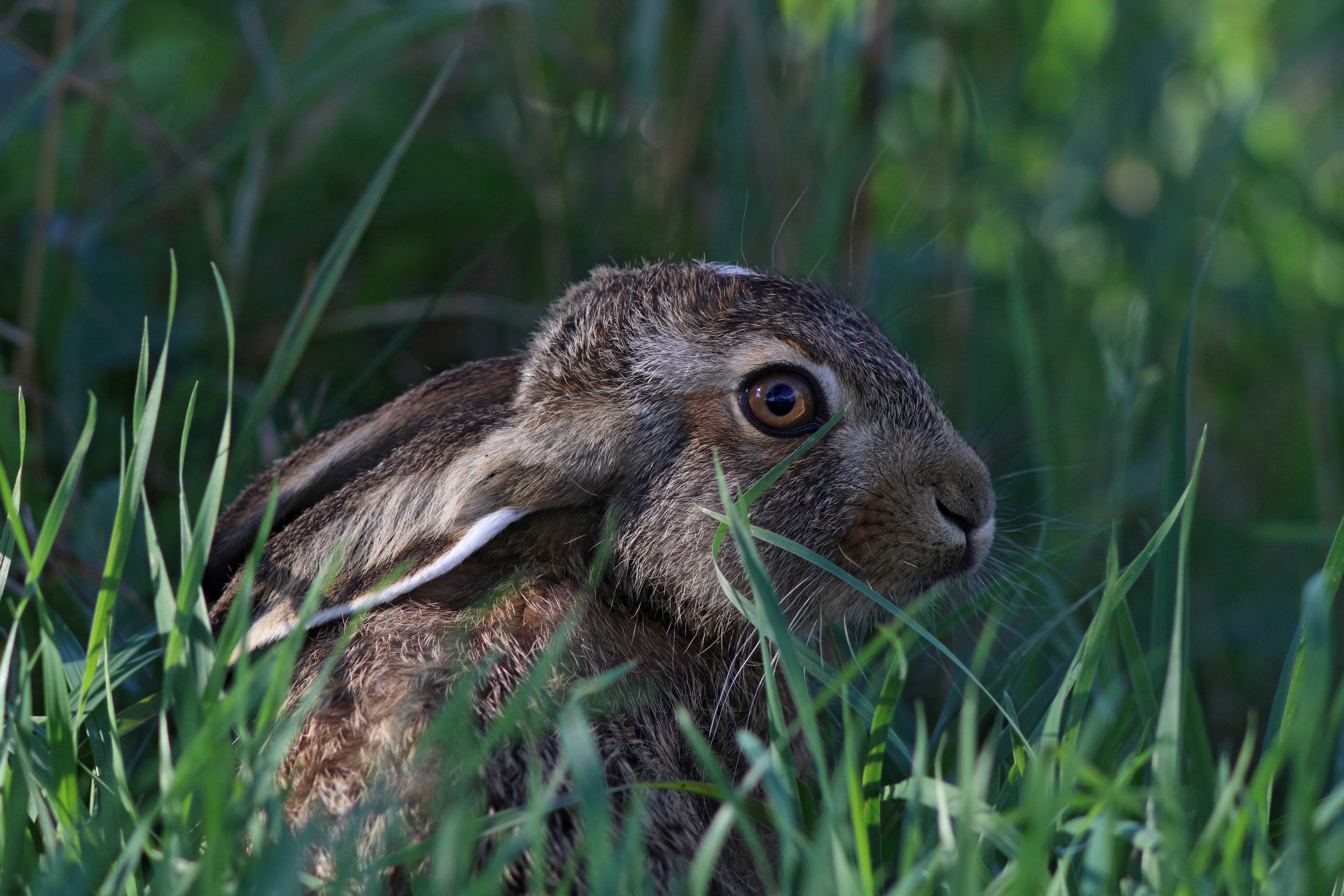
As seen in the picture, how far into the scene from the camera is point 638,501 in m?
2.64

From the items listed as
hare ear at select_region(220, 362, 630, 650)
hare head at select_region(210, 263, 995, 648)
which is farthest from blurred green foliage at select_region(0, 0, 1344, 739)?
hare ear at select_region(220, 362, 630, 650)

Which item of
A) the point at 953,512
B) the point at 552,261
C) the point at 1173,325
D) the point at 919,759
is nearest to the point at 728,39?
the point at 552,261

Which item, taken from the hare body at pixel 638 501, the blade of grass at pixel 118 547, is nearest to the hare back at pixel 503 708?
the hare body at pixel 638 501

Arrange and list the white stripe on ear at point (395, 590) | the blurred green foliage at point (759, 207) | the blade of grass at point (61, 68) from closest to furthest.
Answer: the white stripe on ear at point (395, 590) < the blade of grass at point (61, 68) < the blurred green foliage at point (759, 207)

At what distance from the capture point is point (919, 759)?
1.83 metres

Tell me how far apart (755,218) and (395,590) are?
7.94ft

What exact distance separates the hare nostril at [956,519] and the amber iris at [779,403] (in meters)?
0.35

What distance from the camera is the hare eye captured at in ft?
8.68

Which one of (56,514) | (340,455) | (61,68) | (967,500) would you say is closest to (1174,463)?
(967,500)

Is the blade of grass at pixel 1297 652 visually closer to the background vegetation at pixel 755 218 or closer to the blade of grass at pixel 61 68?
the background vegetation at pixel 755 218

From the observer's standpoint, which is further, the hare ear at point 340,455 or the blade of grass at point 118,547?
the hare ear at point 340,455

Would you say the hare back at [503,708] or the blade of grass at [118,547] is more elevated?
the blade of grass at [118,547]

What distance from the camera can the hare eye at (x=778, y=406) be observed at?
264 cm

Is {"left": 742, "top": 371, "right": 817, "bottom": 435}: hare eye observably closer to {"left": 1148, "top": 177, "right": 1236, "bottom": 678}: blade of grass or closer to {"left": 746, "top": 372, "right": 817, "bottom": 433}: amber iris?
{"left": 746, "top": 372, "right": 817, "bottom": 433}: amber iris
